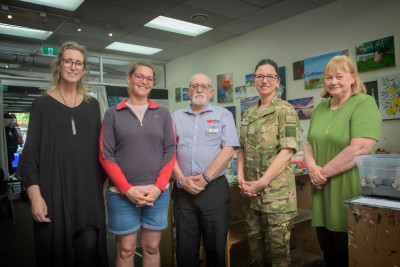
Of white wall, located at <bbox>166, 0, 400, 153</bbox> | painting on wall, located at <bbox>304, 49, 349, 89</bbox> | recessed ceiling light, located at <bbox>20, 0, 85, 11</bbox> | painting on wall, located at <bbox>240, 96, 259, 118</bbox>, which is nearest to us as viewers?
white wall, located at <bbox>166, 0, 400, 153</bbox>

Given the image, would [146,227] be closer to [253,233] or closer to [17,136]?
[253,233]

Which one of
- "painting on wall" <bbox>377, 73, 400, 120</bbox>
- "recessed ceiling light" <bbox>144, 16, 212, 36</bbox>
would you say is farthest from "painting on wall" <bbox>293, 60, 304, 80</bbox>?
"recessed ceiling light" <bbox>144, 16, 212, 36</bbox>

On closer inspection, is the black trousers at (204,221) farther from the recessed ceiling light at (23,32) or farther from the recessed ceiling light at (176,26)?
the recessed ceiling light at (23,32)

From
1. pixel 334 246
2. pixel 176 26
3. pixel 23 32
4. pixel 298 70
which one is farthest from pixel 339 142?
pixel 23 32

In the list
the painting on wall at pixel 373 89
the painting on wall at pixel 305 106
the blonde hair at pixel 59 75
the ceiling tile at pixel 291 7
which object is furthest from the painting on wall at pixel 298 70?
the blonde hair at pixel 59 75

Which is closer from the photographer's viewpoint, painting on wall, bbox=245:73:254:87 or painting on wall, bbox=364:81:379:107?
painting on wall, bbox=364:81:379:107

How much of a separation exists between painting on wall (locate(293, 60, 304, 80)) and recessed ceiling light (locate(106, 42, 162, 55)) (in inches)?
115

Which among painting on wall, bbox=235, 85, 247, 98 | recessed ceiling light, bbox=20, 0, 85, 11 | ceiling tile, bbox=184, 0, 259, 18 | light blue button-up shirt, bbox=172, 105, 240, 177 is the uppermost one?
recessed ceiling light, bbox=20, 0, 85, 11

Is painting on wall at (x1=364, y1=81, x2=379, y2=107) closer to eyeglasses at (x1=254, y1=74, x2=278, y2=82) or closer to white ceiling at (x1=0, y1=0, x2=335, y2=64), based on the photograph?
white ceiling at (x1=0, y1=0, x2=335, y2=64)

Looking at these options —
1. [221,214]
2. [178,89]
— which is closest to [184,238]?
[221,214]

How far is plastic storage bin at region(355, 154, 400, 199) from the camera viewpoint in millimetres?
1201

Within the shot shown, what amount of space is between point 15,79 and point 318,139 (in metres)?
6.00

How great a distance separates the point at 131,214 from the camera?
68.7 inches

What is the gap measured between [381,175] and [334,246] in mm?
684
